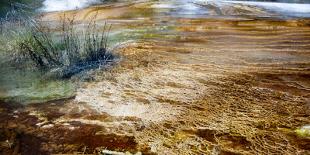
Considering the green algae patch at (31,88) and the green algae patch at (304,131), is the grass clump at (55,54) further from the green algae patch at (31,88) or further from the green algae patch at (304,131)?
the green algae patch at (304,131)

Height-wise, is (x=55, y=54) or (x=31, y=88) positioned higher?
(x=55, y=54)

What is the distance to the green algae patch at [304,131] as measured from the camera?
155 inches

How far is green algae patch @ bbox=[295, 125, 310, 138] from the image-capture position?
3.94 meters

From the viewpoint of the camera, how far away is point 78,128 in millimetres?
4215

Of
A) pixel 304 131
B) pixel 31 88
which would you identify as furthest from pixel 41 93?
pixel 304 131

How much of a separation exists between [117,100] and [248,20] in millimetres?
5175

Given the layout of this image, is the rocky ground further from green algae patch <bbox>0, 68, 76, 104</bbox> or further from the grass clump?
the grass clump

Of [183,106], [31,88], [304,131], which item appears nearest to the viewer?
[304,131]

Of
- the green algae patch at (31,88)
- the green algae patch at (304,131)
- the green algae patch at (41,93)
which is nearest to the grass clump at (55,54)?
the green algae patch at (31,88)

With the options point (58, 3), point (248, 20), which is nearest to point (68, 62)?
point (248, 20)

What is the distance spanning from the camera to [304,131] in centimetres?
399

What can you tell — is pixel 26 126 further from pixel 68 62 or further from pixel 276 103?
pixel 276 103

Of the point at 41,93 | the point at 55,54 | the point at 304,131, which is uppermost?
the point at 55,54

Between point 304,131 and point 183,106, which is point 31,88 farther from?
point 304,131
